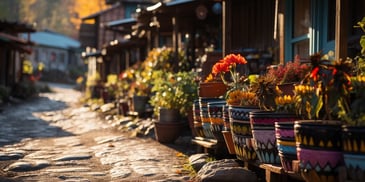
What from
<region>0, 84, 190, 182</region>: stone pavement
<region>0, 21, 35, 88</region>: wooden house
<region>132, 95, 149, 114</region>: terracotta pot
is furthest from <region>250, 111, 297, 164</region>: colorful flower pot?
<region>0, 21, 35, 88</region>: wooden house

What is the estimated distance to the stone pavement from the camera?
7.41 metres

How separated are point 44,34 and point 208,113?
5597 centimetres

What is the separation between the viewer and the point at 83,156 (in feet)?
30.3

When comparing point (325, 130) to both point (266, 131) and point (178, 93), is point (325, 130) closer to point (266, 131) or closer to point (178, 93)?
point (266, 131)

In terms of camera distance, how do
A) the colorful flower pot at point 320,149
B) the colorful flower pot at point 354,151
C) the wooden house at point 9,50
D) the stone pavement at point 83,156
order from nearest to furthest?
the colorful flower pot at point 354,151 < the colorful flower pot at point 320,149 < the stone pavement at point 83,156 < the wooden house at point 9,50

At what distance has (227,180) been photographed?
6172 mm

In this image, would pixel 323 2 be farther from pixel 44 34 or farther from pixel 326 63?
pixel 44 34

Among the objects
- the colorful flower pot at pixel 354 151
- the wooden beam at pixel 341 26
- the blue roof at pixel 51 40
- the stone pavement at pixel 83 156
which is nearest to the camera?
the colorful flower pot at pixel 354 151

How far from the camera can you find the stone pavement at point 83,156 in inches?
292

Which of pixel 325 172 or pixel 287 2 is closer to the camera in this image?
pixel 325 172

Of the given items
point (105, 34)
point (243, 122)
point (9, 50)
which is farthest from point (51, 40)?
point (243, 122)

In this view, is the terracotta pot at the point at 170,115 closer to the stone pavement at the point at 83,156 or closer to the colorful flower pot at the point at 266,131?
the stone pavement at the point at 83,156

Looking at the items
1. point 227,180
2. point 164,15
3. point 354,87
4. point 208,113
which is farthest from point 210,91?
point 164,15

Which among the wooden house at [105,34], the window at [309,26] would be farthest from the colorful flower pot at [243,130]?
the wooden house at [105,34]
